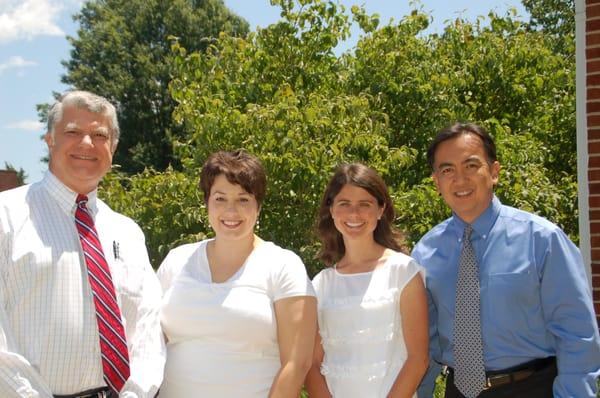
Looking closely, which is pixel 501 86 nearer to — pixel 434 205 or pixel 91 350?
pixel 434 205

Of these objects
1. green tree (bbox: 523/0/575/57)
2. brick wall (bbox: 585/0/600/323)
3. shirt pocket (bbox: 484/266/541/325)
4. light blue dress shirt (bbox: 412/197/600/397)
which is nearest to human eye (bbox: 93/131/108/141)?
light blue dress shirt (bbox: 412/197/600/397)

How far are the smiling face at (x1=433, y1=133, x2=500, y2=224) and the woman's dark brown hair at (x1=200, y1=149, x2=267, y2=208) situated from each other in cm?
89

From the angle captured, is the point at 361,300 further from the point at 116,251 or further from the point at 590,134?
the point at 590,134

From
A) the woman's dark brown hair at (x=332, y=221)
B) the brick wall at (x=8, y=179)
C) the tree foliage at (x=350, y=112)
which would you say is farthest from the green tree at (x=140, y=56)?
the woman's dark brown hair at (x=332, y=221)

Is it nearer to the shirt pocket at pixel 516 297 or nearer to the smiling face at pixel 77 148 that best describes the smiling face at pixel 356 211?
the shirt pocket at pixel 516 297

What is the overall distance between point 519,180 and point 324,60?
214 centimetres

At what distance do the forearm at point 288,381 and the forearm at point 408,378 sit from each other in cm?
45

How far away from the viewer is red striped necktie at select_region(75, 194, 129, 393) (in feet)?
10.5

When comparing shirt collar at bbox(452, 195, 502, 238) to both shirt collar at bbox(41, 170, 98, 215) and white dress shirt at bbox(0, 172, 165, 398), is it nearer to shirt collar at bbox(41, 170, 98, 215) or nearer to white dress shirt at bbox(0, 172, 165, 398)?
white dress shirt at bbox(0, 172, 165, 398)

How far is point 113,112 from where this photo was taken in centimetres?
351

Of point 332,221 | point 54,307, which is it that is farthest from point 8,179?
point 54,307

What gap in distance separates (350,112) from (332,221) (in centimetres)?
246

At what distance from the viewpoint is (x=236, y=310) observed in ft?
11.4

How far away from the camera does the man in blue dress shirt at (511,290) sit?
10.7ft
